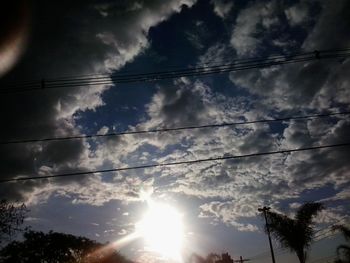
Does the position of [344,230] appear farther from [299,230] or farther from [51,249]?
[51,249]

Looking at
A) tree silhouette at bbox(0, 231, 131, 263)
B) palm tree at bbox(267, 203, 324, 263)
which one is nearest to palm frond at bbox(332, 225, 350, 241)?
palm tree at bbox(267, 203, 324, 263)

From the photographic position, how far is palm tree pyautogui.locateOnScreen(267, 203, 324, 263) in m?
32.1

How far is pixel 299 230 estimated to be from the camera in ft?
105

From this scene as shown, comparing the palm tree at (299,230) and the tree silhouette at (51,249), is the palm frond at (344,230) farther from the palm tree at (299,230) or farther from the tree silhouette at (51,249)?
the tree silhouette at (51,249)

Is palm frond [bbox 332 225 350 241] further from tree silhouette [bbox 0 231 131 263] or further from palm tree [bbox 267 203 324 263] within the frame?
tree silhouette [bbox 0 231 131 263]

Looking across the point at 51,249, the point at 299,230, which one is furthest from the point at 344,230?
the point at 51,249

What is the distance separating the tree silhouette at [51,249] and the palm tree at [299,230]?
3465 cm

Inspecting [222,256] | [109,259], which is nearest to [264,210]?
[109,259]

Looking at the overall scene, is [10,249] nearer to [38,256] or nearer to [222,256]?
[38,256]

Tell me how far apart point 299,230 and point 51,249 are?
37.3 meters

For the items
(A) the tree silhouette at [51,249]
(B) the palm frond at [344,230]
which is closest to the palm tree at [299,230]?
(B) the palm frond at [344,230]

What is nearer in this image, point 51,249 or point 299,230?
point 299,230

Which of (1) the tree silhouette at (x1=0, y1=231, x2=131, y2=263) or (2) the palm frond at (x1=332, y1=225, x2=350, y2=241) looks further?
(1) the tree silhouette at (x1=0, y1=231, x2=131, y2=263)

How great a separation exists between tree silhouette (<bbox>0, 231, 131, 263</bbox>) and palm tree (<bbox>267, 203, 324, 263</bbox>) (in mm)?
34653
